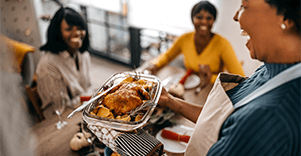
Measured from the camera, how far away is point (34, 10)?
3.68 m

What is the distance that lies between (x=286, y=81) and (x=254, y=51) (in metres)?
0.14

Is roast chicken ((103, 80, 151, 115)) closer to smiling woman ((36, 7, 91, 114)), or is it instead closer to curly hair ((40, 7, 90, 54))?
smiling woman ((36, 7, 91, 114))

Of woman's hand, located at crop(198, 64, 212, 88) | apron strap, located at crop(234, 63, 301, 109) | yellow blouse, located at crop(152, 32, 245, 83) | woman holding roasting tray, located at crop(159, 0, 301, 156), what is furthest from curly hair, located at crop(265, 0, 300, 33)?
yellow blouse, located at crop(152, 32, 245, 83)

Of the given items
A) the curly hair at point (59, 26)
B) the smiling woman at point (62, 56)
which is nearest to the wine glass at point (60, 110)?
the smiling woman at point (62, 56)

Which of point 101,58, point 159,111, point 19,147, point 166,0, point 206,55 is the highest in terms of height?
point 166,0

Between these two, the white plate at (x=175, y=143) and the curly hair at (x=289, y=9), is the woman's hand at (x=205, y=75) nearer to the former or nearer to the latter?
the white plate at (x=175, y=143)

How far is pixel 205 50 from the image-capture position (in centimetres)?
211

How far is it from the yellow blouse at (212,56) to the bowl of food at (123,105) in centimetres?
115

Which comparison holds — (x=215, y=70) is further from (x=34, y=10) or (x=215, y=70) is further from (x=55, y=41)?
(x=34, y=10)

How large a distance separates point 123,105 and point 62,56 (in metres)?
1.47

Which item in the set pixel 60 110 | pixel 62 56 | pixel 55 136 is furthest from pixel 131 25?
pixel 55 136

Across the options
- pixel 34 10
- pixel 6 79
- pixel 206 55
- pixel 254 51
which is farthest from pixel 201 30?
pixel 34 10

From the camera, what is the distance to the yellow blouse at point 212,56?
2.04 m

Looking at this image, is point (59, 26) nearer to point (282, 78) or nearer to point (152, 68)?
point (152, 68)
